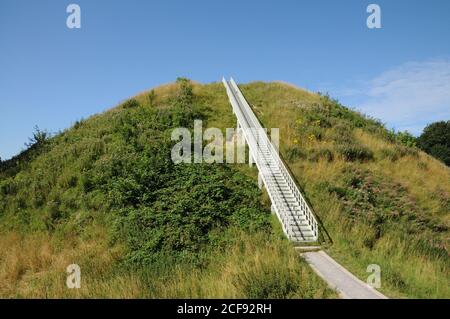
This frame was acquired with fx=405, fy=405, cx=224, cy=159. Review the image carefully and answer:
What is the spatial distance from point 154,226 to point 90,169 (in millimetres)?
7924

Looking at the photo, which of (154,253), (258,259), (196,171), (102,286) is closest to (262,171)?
(196,171)

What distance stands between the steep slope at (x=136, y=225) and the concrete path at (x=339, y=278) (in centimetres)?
62

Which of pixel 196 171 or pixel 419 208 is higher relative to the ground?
pixel 196 171

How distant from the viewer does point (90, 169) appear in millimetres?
22422

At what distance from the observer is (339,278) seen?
1126 cm

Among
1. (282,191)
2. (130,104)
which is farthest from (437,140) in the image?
(282,191)

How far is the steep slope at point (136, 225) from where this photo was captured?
10.9m

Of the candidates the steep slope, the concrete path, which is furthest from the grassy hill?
the concrete path

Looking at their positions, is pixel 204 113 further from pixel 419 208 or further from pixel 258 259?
pixel 258 259

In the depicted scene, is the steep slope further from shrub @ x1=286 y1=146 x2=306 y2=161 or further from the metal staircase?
shrub @ x1=286 y1=146 x2=306 y2=161

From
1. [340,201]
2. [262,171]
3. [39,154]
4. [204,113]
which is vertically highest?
[204,113]

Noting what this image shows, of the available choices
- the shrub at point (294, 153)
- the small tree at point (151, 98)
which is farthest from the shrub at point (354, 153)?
the small tree at point (151, 98)

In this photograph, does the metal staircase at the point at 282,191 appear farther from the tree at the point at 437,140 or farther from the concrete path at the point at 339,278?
the tree at the point at 437,140

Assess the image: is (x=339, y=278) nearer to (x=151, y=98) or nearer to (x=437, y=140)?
(x=151, y=98)
